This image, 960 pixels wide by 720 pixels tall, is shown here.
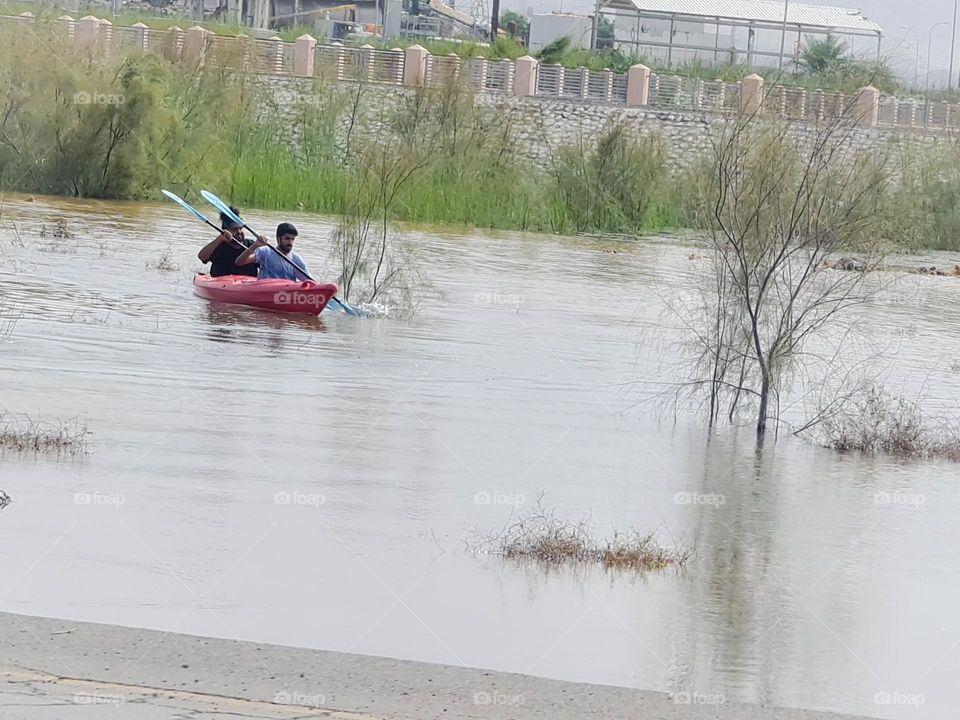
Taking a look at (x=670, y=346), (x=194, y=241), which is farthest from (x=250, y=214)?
(x=670, y=346)

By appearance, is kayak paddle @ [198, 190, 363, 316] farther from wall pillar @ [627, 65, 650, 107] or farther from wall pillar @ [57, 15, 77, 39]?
wall pillar @ [627, 65, 650, 107]

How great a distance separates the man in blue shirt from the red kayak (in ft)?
0.83

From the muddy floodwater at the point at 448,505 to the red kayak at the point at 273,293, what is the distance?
26 cm

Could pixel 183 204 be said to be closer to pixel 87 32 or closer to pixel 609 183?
pixel 609 183

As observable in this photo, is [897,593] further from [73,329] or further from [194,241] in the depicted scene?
[194,241]

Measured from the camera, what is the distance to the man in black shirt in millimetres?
21734

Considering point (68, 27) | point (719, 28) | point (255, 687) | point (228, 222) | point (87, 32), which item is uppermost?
point (719, 28)

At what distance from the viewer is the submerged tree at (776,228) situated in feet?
48.3

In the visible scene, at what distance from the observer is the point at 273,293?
70.0 feet

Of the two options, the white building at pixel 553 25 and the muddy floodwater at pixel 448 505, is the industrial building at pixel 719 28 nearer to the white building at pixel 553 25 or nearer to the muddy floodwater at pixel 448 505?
the white building at pixel 553 25

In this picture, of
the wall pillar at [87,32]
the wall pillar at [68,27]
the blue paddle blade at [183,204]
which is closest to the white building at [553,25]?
the wall pillar at [87,32]

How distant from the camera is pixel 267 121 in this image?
47031 mm

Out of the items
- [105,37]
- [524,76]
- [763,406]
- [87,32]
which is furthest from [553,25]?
[763,406]

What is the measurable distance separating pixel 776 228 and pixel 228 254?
9.14 m
